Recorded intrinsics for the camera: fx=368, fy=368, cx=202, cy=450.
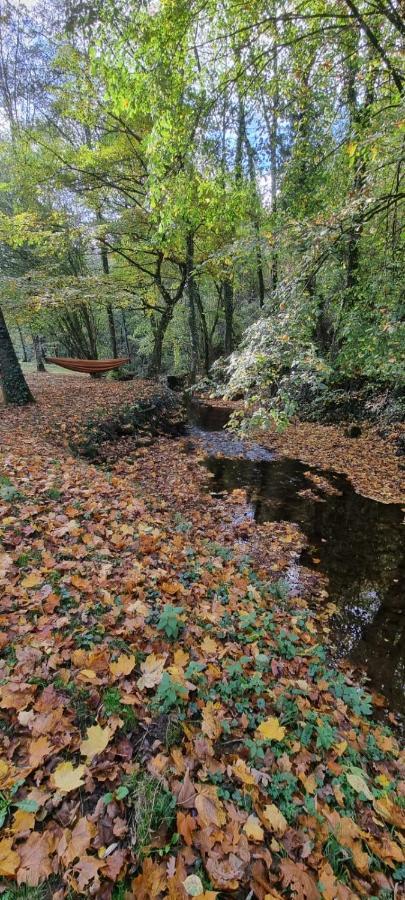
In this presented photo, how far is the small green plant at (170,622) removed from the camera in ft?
7.41

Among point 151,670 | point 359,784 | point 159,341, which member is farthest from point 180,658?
point 159,341

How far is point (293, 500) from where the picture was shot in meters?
5.71

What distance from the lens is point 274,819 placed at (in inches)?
59.7

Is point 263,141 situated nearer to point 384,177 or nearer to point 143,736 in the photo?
point 384,177

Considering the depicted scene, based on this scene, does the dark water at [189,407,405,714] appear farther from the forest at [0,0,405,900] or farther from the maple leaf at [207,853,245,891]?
the maple leaf at [207,853,245,891]

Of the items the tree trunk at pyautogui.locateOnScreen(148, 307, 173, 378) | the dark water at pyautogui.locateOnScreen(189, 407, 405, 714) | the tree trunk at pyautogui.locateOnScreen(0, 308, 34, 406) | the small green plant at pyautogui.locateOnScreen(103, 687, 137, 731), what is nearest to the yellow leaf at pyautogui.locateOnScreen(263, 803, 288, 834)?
the small green plant at pyautogui.locateOnScreen(103, 687, 137, 731)

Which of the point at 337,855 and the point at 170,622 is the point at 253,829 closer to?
the point at 337,855

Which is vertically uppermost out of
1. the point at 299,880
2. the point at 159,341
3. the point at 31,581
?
the point at 159,341

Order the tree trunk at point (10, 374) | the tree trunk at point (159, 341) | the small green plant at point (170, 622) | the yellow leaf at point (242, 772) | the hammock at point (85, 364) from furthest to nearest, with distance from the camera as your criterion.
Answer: the tree trunk at point (159, 341), the hammock at point (85, 364), the tree trunk at point (10, 374), the small green plant at point (170, 622), the yellow leaf at point (242, 772)

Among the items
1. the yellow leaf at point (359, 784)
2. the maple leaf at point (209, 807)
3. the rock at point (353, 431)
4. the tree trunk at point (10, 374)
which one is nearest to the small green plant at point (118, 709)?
the maple leaf at point (209, 807)

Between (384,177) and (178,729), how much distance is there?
5780 millimetres

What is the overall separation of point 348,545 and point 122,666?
3.42 metres

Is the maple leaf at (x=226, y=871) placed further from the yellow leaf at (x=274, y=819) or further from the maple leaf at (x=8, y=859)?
the maple leaf at (x=8, y=859)

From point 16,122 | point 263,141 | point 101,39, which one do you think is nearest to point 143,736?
point 101,39
